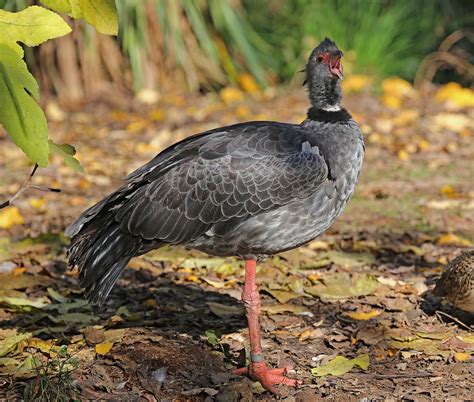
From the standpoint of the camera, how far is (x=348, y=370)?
4.68m

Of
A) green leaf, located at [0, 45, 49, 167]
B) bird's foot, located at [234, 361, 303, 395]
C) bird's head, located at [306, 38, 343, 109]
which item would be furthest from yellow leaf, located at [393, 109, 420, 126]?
green leaf, located at [0, 45, 49, 167]

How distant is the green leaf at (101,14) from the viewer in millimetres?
3322

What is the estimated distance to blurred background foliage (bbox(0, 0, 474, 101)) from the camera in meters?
12.1

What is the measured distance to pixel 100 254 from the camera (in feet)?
15.9

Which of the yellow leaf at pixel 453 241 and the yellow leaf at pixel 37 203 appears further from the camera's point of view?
the yellow leaf at pixel 37 203

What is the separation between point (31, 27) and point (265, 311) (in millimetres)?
2820

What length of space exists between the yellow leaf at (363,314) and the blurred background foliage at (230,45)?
7.08 metres

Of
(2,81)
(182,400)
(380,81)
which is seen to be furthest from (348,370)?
(380,81)

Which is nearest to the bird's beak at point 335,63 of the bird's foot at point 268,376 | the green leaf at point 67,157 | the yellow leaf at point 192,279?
the bird's foot at point 268,376

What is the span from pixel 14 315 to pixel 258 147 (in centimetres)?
186

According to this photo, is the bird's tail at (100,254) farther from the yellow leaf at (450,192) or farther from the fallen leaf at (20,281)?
the yellow leaf at (450,192)

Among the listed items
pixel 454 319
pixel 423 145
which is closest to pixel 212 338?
pixel 454 319

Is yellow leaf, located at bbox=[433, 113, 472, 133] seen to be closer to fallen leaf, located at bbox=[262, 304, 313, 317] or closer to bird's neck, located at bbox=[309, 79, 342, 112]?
fallen leaf, located at bbox=[262, 304, 313, 317]

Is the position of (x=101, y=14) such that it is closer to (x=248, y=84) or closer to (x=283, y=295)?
(x=283, y=295)
